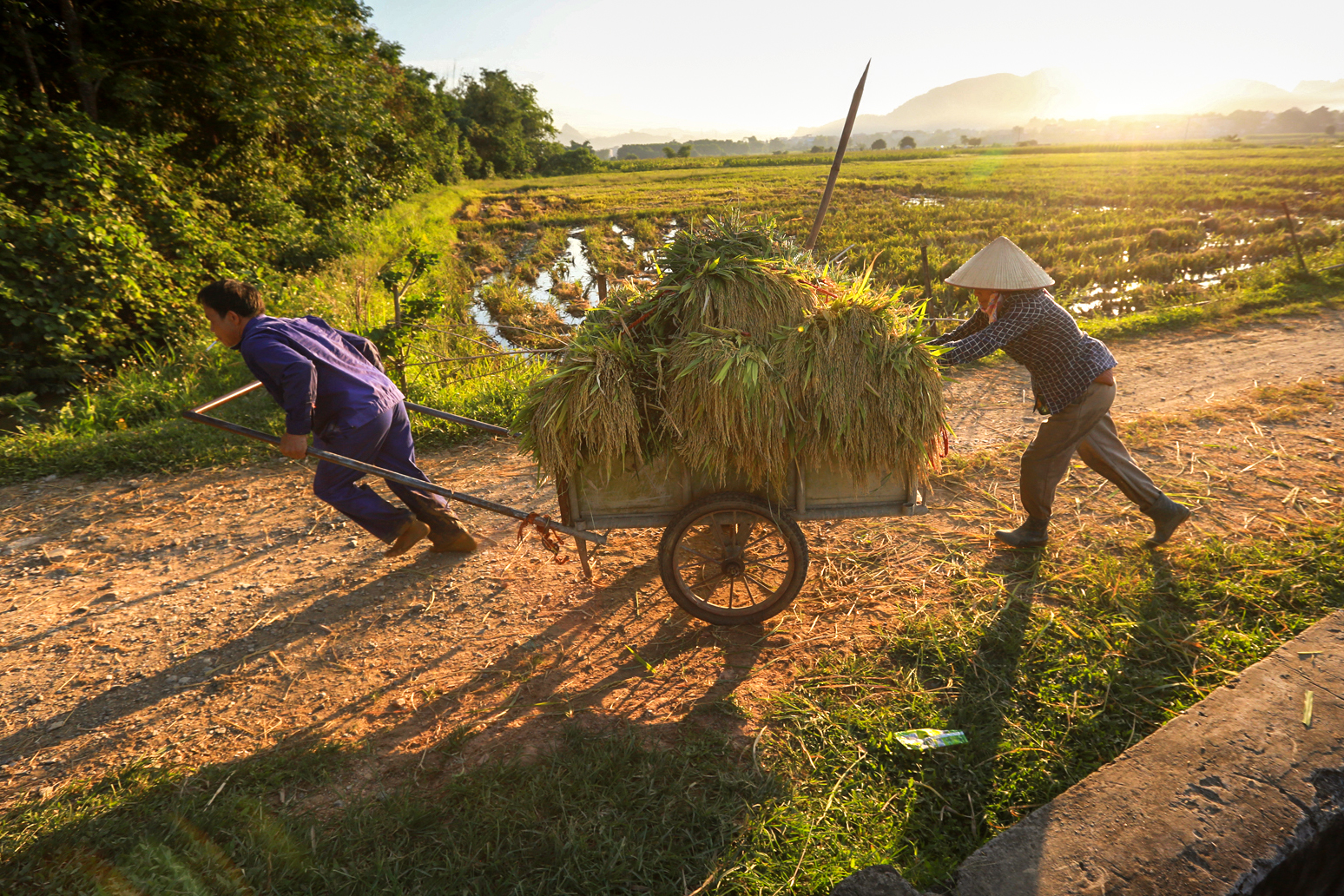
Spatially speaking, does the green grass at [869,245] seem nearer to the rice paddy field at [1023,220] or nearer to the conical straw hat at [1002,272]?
the rice paddy field at [1023,220]

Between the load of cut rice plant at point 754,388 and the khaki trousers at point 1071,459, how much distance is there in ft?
3.47

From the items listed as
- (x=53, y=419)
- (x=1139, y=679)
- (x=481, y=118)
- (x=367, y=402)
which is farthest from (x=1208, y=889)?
(x=481, y=118)

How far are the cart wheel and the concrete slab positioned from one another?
1.27 m

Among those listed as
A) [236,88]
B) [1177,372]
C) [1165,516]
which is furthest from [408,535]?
[236,88]

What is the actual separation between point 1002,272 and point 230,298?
3670mm

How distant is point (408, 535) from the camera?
341 centimetres

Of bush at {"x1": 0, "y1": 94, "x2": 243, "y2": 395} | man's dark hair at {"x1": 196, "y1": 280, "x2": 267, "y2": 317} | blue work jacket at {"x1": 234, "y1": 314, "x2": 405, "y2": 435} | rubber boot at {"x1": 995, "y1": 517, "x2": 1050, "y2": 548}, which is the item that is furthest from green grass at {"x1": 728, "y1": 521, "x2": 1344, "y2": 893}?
bush at {"x1": 0, "y1": 94, "x2": 243, "y2": 395}

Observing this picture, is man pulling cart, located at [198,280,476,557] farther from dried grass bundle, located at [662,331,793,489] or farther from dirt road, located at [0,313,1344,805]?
dried grass bundle, located at [662,331,793,489]

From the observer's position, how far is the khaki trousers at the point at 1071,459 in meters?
3.33

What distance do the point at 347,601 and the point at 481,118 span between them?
47969mm

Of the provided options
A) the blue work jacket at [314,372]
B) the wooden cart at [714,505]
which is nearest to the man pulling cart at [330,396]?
the blue work jacket at [314,372]

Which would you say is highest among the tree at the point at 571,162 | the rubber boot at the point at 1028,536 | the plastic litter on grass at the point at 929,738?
the tree at the point at 571,162

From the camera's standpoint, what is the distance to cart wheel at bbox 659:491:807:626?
284 centimetres

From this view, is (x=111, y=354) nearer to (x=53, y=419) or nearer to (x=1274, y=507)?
(x=53, y=419)
